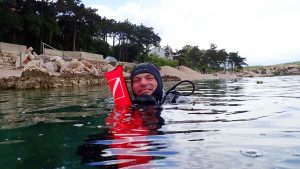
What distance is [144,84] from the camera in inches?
246

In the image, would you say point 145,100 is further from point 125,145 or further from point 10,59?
point 10,59

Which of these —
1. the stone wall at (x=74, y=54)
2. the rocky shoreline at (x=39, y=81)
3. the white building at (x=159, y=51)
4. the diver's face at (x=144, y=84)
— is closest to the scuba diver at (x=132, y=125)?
the diver's face at (x=144, y=84)

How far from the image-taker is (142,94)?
6.18 meters

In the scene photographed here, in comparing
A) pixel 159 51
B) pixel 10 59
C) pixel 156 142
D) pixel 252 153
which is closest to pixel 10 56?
pixel 10 59

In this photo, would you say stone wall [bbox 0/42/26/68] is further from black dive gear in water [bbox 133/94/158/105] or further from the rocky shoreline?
black dive gear in water [bbox 133/94/158/105]

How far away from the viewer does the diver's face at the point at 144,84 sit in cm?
629

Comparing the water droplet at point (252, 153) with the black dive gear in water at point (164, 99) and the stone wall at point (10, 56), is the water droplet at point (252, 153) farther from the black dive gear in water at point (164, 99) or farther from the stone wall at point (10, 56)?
the stone wall at point (10, 56)

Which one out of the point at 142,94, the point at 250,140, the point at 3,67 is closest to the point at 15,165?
the point at 250,140

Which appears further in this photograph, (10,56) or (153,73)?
(10,56)

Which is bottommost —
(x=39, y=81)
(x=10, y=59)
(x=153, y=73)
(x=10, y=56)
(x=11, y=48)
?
(x=39, y=81)

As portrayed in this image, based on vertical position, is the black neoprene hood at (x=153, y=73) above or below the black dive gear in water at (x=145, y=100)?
above

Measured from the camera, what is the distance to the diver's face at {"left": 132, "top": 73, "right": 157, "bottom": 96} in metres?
6.29

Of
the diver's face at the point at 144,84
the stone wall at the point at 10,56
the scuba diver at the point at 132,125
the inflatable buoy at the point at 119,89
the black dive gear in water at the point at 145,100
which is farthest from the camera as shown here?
the stone wall at the point at 10,56

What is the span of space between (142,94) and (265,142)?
290 centimetres
